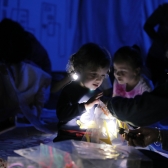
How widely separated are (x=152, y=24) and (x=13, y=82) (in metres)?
1.44

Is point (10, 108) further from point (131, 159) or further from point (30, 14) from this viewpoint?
point (30, 14)

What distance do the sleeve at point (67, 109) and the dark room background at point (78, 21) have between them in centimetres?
187

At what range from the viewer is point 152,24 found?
2.90 m

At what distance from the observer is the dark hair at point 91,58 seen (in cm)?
164

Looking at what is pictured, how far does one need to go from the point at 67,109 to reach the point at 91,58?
0.29 m

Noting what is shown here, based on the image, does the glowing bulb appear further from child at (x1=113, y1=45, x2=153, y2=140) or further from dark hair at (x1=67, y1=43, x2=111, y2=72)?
child at (x1=113, y1=45, x2=153, y2=140)

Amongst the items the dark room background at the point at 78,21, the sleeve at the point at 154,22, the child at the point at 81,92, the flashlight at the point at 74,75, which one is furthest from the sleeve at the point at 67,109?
the dark room background at the point at 78,21

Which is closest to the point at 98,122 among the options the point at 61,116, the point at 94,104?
the point at 94,104

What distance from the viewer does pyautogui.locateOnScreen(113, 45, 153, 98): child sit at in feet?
6.84

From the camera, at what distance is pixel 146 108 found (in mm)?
1149

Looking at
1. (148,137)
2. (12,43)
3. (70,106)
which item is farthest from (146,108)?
(12,43)

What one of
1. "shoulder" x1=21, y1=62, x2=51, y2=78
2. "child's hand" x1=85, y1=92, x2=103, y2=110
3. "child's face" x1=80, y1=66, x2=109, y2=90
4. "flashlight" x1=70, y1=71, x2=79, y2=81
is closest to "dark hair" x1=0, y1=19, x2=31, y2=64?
"shoulder" x1=21, y1=62, x2=51, y2=78

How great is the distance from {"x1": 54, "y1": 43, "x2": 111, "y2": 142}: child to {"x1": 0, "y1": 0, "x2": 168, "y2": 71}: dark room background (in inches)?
70.0

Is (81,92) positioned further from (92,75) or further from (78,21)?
(78,21)
